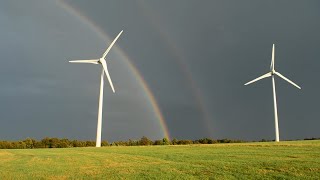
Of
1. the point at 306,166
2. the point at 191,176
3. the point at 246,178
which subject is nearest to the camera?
the point at 246,178

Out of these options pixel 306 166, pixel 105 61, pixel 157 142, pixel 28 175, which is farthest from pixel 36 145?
pixel 306 166

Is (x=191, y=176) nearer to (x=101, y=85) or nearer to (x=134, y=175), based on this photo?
(x=134, y=175)

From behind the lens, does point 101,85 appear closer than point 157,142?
Yes

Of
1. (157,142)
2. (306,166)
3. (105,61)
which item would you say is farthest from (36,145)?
(306,166)

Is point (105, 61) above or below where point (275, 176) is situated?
above

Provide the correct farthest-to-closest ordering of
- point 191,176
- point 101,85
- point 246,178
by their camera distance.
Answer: point 101,85, point 191,176, point 246,178

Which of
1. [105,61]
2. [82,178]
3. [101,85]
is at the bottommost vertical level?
[82,178]

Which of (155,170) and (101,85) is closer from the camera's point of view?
(155,170)

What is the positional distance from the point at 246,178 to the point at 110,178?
10.6m

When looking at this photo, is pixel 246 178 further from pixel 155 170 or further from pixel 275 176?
pixel 155 170

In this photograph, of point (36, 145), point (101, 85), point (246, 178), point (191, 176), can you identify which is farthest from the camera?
point (36, 145)

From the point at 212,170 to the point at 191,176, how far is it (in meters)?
3.27

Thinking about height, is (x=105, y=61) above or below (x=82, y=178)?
above

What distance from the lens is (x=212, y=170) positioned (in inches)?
1203
